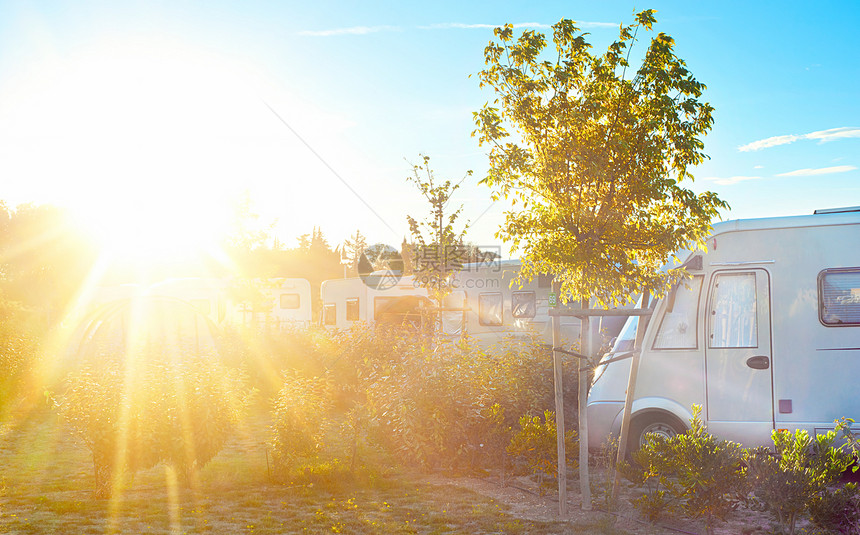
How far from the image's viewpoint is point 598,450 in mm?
7961

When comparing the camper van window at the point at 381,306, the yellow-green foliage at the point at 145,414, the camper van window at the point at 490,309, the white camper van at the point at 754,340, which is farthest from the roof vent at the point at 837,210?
the camper van window at the point at 381,306

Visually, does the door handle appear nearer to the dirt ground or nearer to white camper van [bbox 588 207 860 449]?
white camper van [bbox 588 207 860 449]

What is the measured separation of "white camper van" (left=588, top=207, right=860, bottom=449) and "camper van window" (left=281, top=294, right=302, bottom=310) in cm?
2013

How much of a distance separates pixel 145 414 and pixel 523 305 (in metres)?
10.2

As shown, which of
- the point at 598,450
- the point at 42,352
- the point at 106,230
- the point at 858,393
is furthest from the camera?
the point at 106,230

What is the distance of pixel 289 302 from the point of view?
1049 inches

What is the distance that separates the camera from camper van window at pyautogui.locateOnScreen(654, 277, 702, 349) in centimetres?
745

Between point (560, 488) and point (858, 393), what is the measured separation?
336 centimetres

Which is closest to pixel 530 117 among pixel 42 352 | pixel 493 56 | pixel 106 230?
pixel 493 56

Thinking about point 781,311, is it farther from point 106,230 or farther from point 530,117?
point 106,230

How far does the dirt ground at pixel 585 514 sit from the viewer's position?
5660 millimetres

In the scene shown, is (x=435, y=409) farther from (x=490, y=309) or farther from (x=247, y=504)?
(x=490, y=309)

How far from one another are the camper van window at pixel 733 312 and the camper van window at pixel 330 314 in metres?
16.8

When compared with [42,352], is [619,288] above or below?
above
